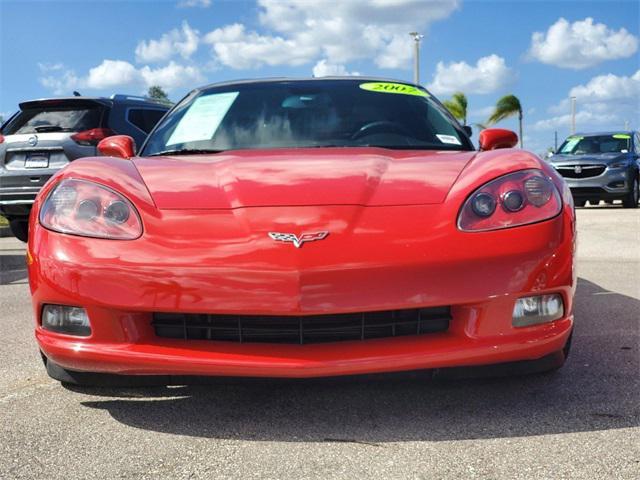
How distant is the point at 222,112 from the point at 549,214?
6.37ft

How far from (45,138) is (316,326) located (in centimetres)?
717

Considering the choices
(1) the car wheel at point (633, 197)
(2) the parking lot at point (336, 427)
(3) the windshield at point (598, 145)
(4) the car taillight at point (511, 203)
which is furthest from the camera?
(3) the windshield at point (598, 145)

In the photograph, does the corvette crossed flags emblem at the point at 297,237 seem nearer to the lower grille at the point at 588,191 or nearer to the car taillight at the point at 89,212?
the car taillight at the point at 89,212

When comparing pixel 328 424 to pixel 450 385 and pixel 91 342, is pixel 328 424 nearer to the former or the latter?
pixel 450 385

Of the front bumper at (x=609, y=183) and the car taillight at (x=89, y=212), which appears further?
the front bumper at (x=609, y=183)

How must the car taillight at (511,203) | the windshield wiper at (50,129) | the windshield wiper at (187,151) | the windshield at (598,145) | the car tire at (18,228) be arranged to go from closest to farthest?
the car taillight at (511,203) → the windshield wiper at (187,151) → the windshield wiper at (50,129) → the car tire at (18,228) → the windshield at (598,145)

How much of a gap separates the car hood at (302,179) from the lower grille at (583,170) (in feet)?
44.1

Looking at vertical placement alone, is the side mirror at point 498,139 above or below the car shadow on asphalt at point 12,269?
above

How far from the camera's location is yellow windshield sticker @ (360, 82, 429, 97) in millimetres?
4270

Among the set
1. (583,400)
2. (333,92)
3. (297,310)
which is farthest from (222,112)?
(583,400)

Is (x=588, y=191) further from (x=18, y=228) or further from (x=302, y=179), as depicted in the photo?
(x=302, y=179)

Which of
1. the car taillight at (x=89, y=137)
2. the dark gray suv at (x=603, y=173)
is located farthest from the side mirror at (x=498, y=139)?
the dark gray suv at (x=603, y=173)

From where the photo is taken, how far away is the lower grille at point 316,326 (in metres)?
2.59

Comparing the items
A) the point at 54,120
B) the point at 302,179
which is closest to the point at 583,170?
the point at 54,120
